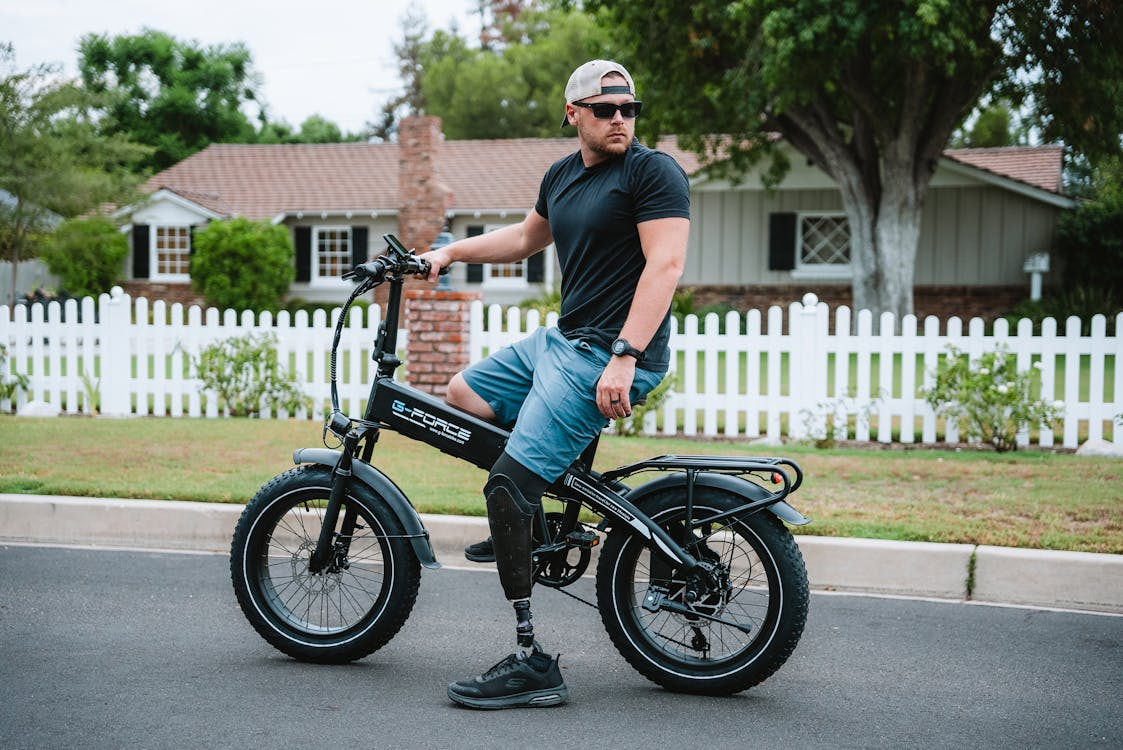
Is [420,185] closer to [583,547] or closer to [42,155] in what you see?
[42,155]

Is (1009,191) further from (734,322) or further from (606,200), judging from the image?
(606,200)

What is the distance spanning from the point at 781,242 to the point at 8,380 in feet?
56.9

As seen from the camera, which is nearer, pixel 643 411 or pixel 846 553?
pixel 846 553

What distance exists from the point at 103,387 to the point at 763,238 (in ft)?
56.8

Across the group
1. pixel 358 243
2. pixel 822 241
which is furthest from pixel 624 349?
pixel 358 243

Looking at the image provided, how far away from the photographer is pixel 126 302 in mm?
10938

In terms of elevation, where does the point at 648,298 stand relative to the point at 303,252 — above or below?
below

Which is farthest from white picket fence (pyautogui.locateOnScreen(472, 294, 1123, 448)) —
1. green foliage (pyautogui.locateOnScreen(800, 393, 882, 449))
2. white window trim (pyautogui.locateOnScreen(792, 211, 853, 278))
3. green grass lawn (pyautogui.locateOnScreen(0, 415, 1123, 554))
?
white window trim (pyautogui.locateOnScreen(792, 211, 853, 278))

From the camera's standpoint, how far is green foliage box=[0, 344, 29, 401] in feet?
37.3

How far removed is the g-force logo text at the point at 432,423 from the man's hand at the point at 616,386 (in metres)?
0.56

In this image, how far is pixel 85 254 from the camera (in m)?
27.1

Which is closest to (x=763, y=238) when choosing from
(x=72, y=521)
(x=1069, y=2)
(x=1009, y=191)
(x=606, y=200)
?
(x=1009, y=191)

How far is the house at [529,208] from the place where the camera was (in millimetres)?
24266

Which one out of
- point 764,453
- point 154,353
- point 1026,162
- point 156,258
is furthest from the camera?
point 156,258
